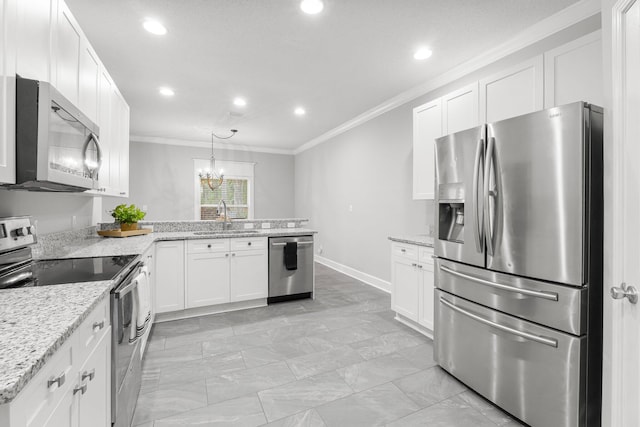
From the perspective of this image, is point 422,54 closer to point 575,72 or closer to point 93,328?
point 575,72

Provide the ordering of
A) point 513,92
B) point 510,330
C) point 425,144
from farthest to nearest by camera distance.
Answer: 1. point 425,144
2. point 513,92
3. point 510,330

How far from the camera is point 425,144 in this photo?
327cm

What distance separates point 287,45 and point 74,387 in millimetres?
2859

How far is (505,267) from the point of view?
182 centimetres

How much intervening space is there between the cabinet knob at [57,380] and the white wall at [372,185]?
11.4ft

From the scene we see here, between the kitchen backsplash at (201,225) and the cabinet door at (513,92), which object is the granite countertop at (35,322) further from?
the cabinet door at (513,92)

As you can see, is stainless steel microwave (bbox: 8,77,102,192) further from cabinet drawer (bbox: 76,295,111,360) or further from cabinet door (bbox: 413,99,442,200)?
cabinet door (bbox: 413,99,442,200)

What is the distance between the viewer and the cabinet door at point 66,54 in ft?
5.51

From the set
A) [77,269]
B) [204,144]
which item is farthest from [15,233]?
[204,144]

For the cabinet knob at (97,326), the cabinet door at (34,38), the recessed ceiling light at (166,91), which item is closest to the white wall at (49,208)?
the cabinet door at (34,38)

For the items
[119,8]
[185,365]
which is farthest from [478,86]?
[185,365]

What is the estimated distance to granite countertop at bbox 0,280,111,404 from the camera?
0.65 m

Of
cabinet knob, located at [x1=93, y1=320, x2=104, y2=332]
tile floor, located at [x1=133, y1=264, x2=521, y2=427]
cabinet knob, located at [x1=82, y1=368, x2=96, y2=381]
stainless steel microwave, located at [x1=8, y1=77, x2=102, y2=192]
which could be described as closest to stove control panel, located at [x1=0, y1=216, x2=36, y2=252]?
stainless steel microwave, located at [x1=8, y1=77, x2=102, y2=192]

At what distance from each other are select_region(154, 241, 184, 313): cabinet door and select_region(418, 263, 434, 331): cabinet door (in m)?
2.52
